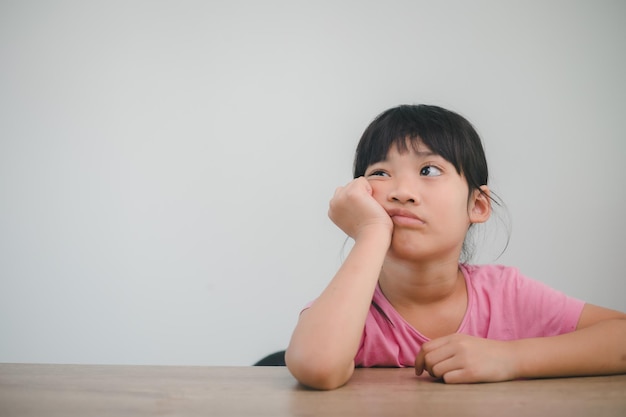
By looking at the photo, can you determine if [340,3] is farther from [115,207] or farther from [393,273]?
[393,273]

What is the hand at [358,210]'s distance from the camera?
85 cm

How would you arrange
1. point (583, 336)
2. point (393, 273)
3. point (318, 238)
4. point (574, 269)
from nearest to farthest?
1. point (583, 336)
2. point (393, 273)
3. point (574, 269)
4. point (318, 238)

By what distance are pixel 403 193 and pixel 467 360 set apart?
293 millimetres

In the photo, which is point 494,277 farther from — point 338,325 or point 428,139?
point 338,325

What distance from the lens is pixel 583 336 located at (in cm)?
75

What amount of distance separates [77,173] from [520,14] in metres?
1.59

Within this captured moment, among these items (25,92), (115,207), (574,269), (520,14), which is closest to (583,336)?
(574,269)

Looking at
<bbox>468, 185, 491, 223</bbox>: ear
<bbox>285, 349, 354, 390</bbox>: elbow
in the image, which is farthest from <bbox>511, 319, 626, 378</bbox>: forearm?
<bbox>468, 185, 491, 223</bbox>: ear

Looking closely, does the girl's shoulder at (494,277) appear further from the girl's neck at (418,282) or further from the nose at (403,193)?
the nose at (403,193)

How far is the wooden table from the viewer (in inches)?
19.2

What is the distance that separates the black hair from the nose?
Result: 78 millimetres

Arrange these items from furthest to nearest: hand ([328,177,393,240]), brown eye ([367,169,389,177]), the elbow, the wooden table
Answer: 1. brown eye ([367,169,389,177])
2. hand ([328,177,393,240])
3. the elbow
4. the wooden table

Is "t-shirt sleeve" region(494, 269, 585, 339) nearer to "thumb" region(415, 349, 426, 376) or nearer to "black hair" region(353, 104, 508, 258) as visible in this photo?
"black hair" region(353, 104, 508, 258)

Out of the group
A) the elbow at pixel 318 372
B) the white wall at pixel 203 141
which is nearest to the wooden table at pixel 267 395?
the elbow at pixel 318 372
